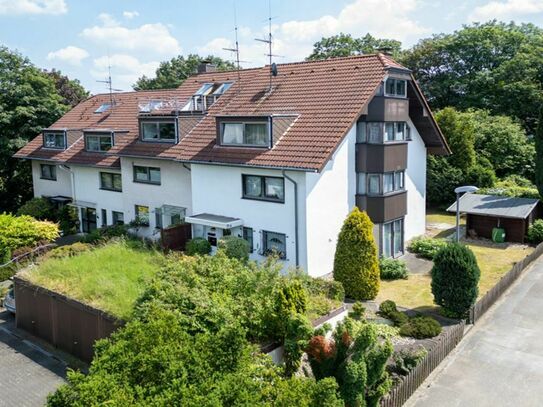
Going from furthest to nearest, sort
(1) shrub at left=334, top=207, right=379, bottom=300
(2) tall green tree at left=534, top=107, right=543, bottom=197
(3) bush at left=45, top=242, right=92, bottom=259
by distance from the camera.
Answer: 1. (2) tall green tree at left=534, top=107, right=543, bottom=197
2. (3) bush at left=45, top=242, right=92, bottom=259
3. (1) shrub at left=334, top=207, right=379, bottom=300

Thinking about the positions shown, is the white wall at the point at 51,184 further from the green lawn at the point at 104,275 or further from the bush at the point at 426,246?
the bush at the point at 426,246

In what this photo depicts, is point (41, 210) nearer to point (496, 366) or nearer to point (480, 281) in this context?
point (480, 281)

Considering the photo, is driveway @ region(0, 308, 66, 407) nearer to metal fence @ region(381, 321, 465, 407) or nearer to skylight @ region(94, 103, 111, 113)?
metal fence @ region(381, 321, 465, 407)

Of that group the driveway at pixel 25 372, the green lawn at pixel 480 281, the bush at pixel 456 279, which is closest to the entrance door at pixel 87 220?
the driveway at pixel 25 372

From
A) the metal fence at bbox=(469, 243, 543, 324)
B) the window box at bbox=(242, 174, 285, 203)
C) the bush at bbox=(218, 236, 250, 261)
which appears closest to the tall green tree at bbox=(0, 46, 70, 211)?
the window box at bbox=(242, 174, 285, 203)

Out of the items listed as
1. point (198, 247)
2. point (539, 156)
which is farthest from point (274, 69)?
point (539, 156)

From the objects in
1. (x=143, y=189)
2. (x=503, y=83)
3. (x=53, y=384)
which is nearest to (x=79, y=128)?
(x=143, y=189)
